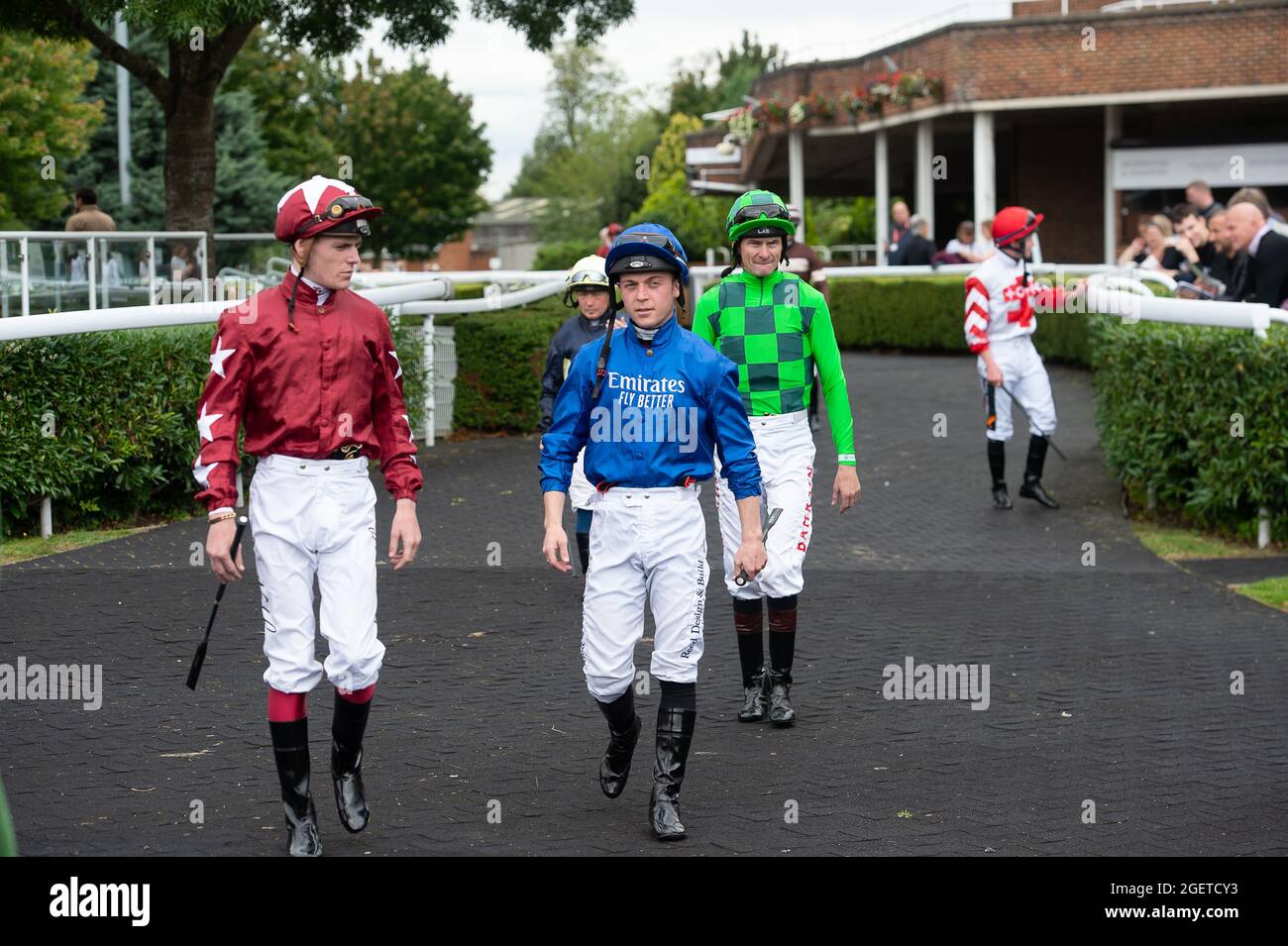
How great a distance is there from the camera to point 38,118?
29.0 metres

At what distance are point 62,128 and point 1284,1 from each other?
2102cm

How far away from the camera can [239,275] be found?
17.8 metres

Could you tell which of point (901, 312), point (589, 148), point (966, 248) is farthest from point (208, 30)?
point (589, 148)

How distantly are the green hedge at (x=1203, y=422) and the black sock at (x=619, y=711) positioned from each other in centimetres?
587

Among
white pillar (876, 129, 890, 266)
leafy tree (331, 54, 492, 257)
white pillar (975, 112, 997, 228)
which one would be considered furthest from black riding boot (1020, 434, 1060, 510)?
leafy tree (331, 54, 492, 257)

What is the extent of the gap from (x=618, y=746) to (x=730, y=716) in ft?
4.17

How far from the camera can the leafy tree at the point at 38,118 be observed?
2817cm

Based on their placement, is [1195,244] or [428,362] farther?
[1195,244]

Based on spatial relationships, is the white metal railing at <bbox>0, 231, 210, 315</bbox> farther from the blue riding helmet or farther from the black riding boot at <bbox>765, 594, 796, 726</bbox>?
the blue riding helmet

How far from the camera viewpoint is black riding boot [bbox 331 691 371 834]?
17.5 feet

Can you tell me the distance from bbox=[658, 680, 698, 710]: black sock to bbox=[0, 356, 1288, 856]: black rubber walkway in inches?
14.6

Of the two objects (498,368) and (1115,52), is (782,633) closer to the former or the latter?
(498,368)
